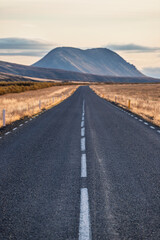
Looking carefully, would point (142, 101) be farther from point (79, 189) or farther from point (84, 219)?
point (84, 219)

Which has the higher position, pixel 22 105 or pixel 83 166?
pixel 22 105

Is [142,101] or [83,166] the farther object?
[142,101]

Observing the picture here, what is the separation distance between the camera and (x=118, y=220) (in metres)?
4.37

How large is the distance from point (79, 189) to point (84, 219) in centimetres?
138

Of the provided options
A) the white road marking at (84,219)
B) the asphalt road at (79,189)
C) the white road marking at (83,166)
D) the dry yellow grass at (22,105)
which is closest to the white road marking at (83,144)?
the asphalt road at (79,189)

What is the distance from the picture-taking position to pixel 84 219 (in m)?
4.39

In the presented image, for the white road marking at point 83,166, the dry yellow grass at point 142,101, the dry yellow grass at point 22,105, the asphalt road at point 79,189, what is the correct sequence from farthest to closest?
the dry yellow grass at point 142,101 → the dry yellow grass at point 22,105 → the white road marking at point 83,166 → the asphalt road at point 79,189

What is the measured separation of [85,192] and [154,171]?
2.20 m

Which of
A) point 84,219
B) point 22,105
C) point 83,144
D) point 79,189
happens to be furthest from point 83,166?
point 22,105

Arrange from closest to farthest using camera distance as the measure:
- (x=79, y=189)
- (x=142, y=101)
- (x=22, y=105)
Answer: (x=79, y=189)
(x=22, y=105)
(x=142, y=101)

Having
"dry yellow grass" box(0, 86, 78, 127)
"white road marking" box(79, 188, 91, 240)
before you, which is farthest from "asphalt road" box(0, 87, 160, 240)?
"dry yellow grass" box(0, 86, 78, 127)

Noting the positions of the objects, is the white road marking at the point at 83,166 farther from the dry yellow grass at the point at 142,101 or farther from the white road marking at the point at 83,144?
the dry yellow grass at the point at 142,101

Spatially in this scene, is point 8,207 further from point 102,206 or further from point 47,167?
point 47,167

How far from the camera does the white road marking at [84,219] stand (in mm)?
3918
